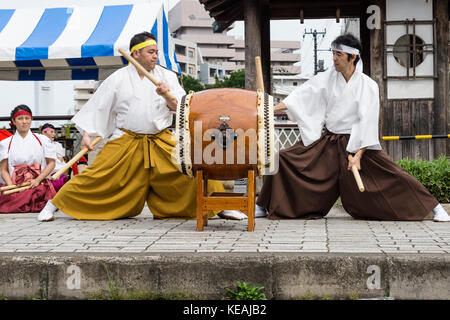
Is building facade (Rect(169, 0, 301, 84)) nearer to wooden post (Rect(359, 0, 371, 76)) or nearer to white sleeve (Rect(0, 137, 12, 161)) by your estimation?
wooden post (Rect(359, 0, 371, 76))

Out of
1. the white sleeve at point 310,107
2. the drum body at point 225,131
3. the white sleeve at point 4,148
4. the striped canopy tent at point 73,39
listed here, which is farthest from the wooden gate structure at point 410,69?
the drum body at point 225,131

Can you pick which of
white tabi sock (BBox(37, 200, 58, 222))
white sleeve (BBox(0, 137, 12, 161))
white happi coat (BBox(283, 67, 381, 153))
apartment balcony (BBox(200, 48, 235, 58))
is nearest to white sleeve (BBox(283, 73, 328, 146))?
white happi coat (BBox(283, 67, 381, 153))

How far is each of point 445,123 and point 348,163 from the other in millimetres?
4315

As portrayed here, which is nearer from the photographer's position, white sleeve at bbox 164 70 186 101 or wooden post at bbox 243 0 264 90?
white sleeve at bbox 164 70 186 101

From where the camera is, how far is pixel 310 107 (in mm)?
5992

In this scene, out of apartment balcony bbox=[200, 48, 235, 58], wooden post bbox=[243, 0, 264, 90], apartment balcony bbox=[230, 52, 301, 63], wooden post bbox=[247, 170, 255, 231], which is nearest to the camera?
wooden post bbox=[247, 170, 255, 231]

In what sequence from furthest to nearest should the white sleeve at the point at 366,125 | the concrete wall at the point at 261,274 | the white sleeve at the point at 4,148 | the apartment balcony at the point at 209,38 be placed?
the apartment balcony at the point at 209,38, the white sleeve at the point at 4,148, the white sleeve at the point at 366,125, the concrete wall at the point at 261,274

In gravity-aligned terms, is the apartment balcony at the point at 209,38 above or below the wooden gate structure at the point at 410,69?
above

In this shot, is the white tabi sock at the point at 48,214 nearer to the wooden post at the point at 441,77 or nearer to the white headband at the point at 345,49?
the white headband at the point at 345,49

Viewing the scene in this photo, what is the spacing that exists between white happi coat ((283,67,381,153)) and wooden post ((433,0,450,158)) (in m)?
4.08

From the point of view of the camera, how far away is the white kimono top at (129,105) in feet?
18.9

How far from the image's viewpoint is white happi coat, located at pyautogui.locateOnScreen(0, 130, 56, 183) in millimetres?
7430

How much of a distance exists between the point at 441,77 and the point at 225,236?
6.08 m

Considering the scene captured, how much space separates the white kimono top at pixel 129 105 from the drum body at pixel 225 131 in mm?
849
